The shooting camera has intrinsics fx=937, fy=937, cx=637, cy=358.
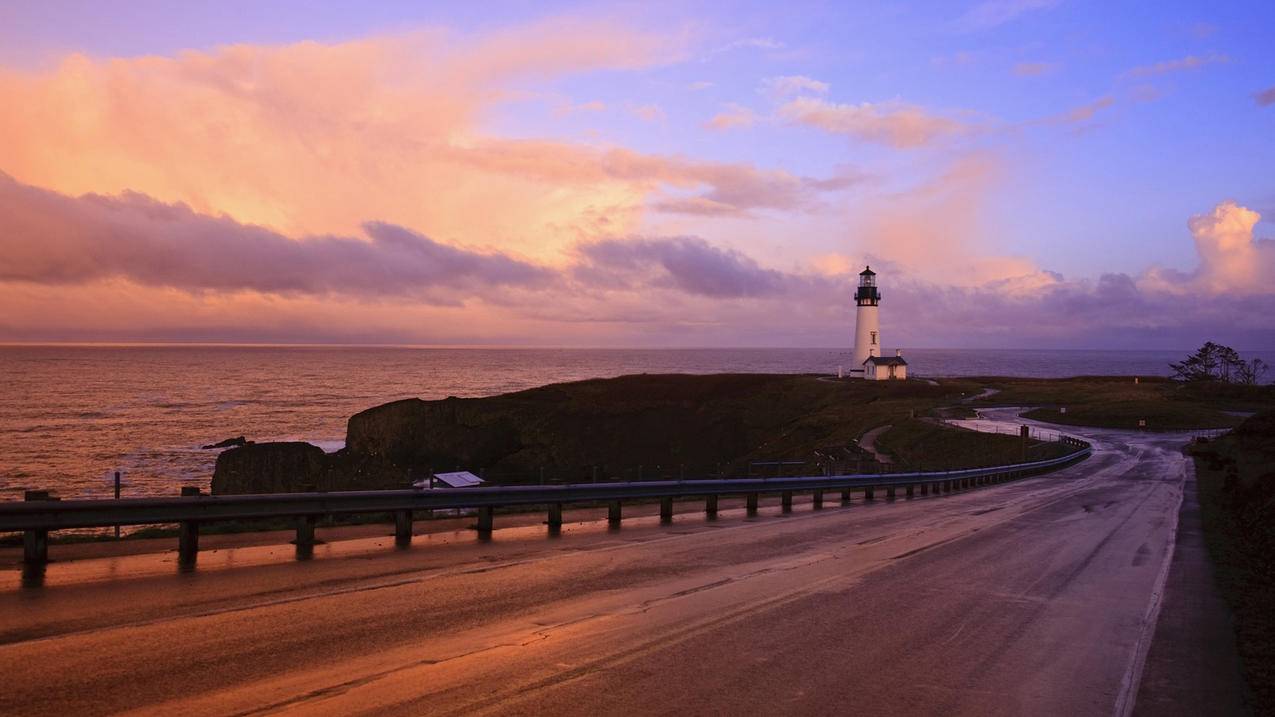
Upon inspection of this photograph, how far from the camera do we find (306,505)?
42.7 ft

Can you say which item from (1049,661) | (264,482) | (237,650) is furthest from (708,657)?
(264,482)

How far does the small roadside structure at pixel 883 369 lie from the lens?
10688 cm

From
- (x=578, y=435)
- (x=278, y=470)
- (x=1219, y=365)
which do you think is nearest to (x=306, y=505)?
(x=278, y=470)

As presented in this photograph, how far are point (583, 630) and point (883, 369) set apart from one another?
102 meters

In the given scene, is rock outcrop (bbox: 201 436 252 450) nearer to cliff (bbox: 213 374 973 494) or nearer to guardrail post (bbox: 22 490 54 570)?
cliff (bbox: 213 374 973 494)

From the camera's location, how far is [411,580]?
35.5 ft

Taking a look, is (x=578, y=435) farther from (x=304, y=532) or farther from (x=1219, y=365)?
(x=1219, y=365)

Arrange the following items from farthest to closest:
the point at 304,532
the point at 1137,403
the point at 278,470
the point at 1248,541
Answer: the point at 1137,403
the point at 278,470
the point at 1248,541
the point at 304,532

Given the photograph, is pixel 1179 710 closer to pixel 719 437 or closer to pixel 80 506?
pixel 80 506

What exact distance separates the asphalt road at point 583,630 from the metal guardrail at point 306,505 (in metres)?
0.51

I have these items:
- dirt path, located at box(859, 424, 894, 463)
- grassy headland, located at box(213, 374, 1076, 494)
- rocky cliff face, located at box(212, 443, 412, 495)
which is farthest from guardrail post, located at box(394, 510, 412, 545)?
dirt path, located at box(859, 424, 894, 463)

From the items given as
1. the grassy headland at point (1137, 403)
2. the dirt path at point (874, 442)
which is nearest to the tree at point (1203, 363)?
the grassy headland at point (1137, 403)

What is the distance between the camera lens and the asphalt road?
21.6ft

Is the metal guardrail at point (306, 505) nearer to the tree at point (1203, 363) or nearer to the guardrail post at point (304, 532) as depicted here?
the guardrail post at point (304, 532)
